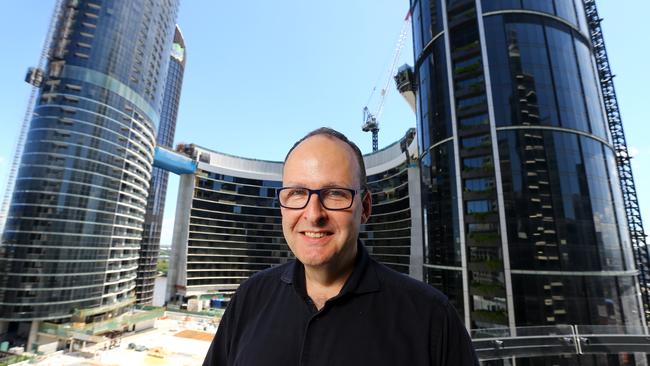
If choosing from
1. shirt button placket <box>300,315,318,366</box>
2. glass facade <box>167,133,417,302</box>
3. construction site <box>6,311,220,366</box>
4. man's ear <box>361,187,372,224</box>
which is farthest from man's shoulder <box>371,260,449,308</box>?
glass facade <box>167,133,417,302</box>

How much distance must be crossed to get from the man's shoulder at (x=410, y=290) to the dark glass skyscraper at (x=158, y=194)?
326 feet

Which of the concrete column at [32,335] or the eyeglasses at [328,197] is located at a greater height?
the eyeglasses at [328,197]

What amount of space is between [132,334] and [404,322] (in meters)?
60.5

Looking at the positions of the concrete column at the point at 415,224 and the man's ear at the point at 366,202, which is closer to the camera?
the man's ear at the point at 366,202

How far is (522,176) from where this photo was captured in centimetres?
2875

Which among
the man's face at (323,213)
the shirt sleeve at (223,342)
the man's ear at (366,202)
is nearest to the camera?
the man's face at (323,213)

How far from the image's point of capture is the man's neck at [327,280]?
6.57ft

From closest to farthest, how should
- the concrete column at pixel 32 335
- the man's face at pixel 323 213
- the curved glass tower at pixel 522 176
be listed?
the man's face at pixel 323 213 < the curved glass tower at pixel 522 176 < the concrete column at pixel 32 335

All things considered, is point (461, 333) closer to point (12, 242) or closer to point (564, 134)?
point (564, 134)

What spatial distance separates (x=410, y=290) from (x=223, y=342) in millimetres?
1570

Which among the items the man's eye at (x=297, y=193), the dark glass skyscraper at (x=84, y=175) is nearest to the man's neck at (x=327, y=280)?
the man's eye at (x=297, y=193)

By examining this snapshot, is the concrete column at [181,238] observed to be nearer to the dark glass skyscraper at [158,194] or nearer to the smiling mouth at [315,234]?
the dark glass skyscraper at [158,194]

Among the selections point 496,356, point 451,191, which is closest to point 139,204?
point 451,191

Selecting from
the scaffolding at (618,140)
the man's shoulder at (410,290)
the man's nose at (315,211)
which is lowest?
the man's shoulder at (410,290)
